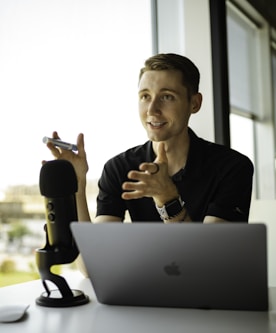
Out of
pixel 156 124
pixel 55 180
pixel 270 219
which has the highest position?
pixel 156 124

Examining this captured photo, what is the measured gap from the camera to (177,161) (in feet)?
6.86

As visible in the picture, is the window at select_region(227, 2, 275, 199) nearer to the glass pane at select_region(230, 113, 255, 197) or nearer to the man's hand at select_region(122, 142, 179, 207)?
the glass pane at select_region(230, 113, 255, 197)

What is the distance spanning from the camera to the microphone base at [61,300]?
1326 millimetres

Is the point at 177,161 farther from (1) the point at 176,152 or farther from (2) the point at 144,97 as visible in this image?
(2) the point at 144,97

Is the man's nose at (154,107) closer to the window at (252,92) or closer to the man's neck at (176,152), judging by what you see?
the man's neck at (176,152)

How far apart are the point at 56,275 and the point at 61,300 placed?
0.22 feet

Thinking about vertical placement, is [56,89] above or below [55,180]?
above

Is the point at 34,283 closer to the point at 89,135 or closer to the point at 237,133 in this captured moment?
the point at 89,135

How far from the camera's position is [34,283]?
1659 millimetres

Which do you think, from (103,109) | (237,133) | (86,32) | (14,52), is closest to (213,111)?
(237,133)

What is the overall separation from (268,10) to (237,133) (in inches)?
40.3

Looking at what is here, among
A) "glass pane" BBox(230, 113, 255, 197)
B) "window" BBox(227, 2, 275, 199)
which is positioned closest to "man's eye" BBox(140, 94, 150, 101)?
"glass pane" BBox(230, 113, 255, 197)

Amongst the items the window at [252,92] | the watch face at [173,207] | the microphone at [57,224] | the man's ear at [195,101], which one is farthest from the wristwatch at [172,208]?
the window at [252,92]

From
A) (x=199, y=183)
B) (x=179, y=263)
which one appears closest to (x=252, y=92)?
(x=199, y=183)
